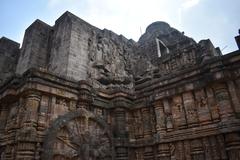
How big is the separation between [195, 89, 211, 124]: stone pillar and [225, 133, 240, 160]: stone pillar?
0.94 metres

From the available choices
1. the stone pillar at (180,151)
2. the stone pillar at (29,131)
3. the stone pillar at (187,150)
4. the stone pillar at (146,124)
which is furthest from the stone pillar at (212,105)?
the stone pillar at (29,131)

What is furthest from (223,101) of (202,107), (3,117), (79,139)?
(3,117)

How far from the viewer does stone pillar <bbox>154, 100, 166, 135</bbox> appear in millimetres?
8836

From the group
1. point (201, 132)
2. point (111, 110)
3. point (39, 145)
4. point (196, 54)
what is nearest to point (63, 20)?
point (111, 110)

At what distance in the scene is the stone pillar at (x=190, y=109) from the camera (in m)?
8.15

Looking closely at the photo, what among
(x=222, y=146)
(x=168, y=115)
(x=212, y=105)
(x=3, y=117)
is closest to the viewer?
(x=222, y=146)

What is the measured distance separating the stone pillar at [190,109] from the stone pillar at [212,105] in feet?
1.98

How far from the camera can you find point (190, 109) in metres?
8.39

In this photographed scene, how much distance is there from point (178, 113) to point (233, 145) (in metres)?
2.34

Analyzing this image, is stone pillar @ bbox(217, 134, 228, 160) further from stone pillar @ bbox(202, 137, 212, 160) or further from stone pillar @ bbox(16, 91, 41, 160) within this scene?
stone pillar @ bbox(16, 91, 41, 160)

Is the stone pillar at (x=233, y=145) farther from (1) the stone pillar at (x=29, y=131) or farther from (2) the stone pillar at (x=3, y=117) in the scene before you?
(2) the stone pillar at (x=3, y=117)

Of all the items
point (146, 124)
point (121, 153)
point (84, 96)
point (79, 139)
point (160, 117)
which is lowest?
point (121, 153)

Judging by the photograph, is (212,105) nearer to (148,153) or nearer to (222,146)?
(222,146)

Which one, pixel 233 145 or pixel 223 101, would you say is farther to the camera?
pixel 223 101
